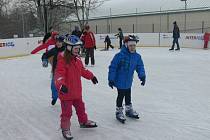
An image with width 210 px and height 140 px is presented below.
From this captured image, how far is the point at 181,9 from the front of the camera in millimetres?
33188

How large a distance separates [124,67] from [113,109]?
4.27 feet

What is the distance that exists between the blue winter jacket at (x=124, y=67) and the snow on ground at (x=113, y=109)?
24.0 inches

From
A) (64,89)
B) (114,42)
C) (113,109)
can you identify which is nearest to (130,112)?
(113,109)

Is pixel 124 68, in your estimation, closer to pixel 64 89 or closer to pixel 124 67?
pixel 124 67

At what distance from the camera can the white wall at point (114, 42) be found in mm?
18066

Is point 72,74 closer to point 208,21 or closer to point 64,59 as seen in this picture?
point 64,59

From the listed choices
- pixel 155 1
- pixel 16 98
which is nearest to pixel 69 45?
pixel 16 98

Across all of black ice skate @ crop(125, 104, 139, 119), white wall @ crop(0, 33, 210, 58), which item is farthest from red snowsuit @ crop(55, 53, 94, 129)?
white wall @ crop(0, 33, 210, 58)

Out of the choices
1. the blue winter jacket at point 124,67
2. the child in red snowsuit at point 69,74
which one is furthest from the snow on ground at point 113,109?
the blue winter jacket at point 124,67

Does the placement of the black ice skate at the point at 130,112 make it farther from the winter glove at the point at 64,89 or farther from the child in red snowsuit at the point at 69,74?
the winter glove at the point at 64,89

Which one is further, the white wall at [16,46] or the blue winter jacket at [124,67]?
the white wall at [16,46]

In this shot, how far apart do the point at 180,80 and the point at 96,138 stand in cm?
513

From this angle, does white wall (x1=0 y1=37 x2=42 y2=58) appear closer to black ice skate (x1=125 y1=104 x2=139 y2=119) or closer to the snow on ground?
the snow on ground

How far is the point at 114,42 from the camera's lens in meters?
23.9
